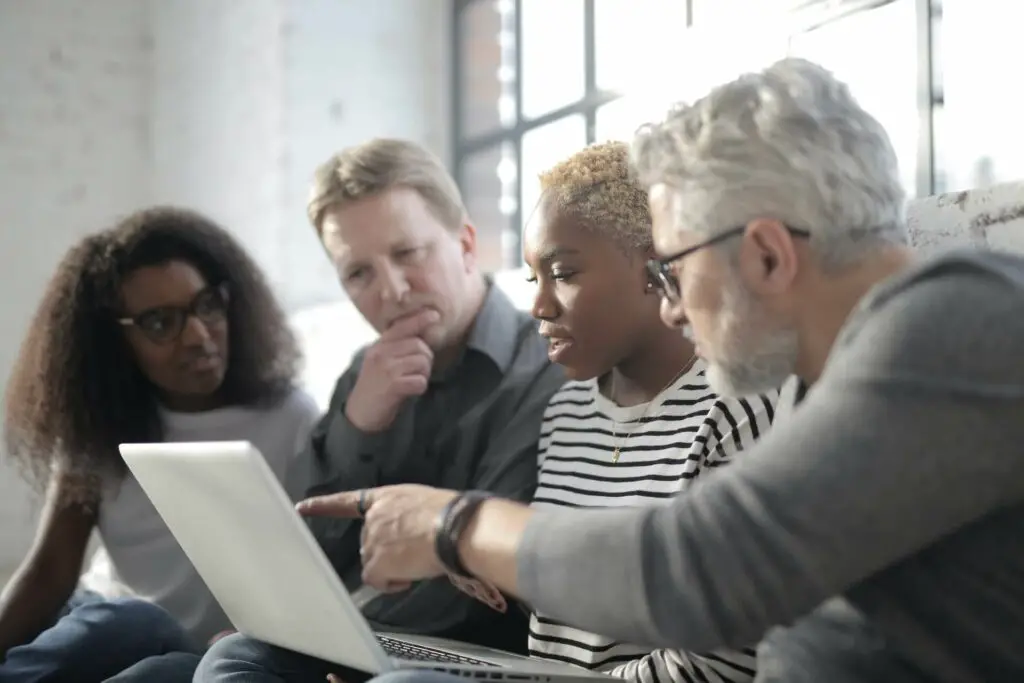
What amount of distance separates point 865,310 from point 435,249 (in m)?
1.00

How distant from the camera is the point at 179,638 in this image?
Result: 158 centimetres

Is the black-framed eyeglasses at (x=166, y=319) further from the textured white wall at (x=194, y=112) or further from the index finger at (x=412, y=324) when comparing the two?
the textured white wall at (x=194, y=112)

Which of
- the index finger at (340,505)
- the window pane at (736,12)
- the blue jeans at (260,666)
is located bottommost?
the blue jeans at (260,666)

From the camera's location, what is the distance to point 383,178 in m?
1.65

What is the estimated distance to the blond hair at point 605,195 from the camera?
1.25 m

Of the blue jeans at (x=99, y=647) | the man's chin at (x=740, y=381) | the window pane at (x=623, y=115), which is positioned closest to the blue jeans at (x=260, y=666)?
the blue jeans at (x=99, y=647)

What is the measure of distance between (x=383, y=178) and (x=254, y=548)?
0.76 meters

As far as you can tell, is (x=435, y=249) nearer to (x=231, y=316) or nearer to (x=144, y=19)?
(x=231, y=316)

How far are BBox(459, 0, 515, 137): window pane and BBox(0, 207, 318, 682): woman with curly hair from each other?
105 centimetres

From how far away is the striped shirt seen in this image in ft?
3.58

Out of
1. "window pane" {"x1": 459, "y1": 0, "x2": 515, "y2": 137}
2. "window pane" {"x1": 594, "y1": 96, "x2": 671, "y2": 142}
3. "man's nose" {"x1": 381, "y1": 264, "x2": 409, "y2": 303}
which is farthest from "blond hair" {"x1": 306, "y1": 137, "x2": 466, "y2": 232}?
"window pane" {"x1": 459, "y1": 0, "x2": 515, "y2": 137}

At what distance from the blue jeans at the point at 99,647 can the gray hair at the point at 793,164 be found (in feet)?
3.30

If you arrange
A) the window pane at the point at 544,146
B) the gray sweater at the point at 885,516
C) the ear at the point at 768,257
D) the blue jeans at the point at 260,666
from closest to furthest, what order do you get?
the gray sweater at the point at 885,516
the ear at the point at 768,257
the blue jeans at the point at 260,666
the window pane at the point at 544,146

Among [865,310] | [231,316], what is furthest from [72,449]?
[865,310]
